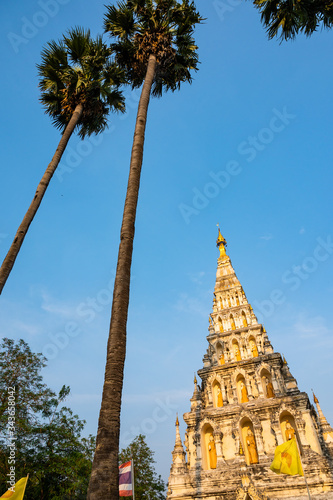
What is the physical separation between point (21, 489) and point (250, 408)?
57.3ft

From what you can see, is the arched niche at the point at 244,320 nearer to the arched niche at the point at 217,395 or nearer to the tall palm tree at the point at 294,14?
the arched niche at the point at 217,395

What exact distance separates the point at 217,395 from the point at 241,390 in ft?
6.77

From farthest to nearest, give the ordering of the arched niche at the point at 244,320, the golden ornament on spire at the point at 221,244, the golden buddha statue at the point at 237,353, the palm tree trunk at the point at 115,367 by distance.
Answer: the golden ornament on spire at the point at 221,244 < the arched niche at the point at 244,320 < the golden buddha statue at the point at 237,353 < the palm tree trunk at the point at 115,367

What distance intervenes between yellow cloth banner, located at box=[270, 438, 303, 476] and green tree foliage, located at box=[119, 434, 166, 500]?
18.2m

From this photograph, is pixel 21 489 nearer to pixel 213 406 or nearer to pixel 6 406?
pixel 6 406

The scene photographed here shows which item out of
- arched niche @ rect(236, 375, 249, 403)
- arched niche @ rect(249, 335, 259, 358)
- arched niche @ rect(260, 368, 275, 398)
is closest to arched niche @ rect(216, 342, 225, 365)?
arched niche @ rect(236, 375, 249, 403)

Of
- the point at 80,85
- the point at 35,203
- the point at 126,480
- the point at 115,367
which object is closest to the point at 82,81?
the point at 80,85

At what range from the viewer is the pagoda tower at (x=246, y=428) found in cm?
2081

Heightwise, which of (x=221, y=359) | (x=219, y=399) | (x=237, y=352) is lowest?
(x=219, y=399)

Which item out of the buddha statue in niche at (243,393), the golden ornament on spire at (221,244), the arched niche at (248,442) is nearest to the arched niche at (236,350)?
the buddha statue in niche at (243,393)

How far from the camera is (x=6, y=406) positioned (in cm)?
1786

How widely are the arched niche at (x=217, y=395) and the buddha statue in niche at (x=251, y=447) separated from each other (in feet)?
10.3

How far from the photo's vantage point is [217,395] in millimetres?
27922

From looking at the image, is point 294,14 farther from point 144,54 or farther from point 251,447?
point 251,447
